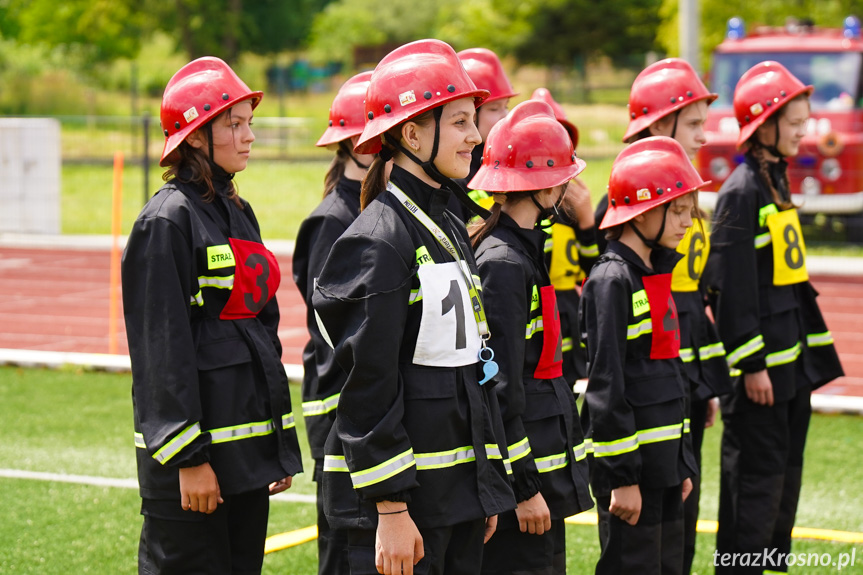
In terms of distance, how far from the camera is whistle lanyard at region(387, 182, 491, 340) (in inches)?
135

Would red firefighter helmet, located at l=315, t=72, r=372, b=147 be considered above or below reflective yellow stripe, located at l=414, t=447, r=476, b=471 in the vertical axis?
above

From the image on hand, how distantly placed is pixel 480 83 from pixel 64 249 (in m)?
14.6

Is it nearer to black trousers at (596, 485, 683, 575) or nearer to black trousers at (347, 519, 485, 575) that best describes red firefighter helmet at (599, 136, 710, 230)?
black trousers at (596, 485, 683, 575)

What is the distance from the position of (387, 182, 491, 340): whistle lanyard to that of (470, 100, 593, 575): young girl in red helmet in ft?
1.31

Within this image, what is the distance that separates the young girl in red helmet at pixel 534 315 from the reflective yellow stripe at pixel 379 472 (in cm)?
81

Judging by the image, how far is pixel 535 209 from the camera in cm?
430

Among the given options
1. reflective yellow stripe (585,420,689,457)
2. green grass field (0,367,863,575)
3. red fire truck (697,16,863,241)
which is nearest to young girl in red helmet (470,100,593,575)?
reflective yellow stripe (585,420,689,457)

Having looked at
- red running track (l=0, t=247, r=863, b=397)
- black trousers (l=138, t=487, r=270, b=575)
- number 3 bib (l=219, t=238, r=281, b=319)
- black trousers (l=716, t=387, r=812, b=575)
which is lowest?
red running track (l=0, t=247, r=863, b=397)

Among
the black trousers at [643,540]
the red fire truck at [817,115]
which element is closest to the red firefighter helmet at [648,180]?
the black trousers at [643,540]

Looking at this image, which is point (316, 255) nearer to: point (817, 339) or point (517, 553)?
point (517, 553)

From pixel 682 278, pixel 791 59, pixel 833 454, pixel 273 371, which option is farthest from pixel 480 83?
pixel 791 59

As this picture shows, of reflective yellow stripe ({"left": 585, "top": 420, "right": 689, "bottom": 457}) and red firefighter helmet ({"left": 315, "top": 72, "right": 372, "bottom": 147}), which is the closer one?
reflective yellow stripe ({"left": 585, "top": 420, "right": 689, "bottom": 457})

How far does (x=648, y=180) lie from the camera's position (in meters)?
4.71

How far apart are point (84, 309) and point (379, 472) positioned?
38.8 feet
